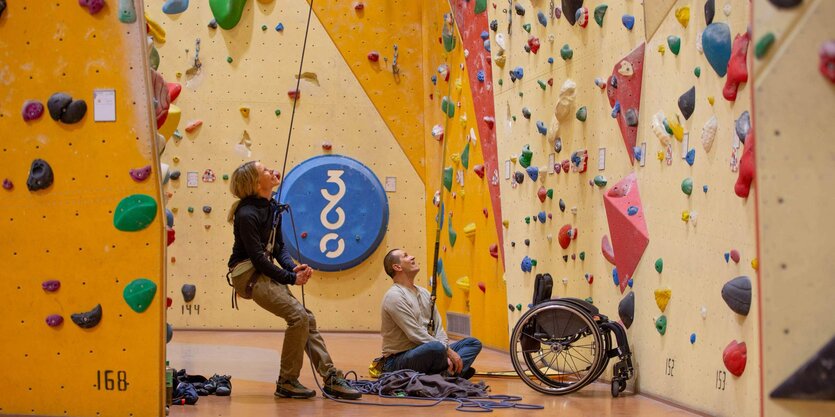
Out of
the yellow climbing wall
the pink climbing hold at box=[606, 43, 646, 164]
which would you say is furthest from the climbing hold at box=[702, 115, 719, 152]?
the yellow climbing wall

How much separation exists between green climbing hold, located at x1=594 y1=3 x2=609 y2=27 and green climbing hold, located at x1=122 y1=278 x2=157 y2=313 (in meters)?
2.96

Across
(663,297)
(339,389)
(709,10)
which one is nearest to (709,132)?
(709,10)

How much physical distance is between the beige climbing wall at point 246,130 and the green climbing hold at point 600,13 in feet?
12.3

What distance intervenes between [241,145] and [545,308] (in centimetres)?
442

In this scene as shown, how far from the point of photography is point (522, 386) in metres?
5.82

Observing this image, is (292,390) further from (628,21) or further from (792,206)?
(792,206)

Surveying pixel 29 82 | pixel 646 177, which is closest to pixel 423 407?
pixel 646 177

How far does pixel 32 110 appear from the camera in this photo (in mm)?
4219

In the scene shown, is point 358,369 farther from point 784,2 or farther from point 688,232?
point 784,2

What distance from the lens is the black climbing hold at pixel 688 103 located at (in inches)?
191

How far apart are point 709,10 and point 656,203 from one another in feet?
3.42

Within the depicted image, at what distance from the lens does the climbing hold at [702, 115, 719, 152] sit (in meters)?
4.66

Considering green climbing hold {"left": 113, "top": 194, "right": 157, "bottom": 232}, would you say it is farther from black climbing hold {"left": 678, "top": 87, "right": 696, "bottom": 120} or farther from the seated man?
black climbing hold {"left": 678, "top": 87, "right": 696, "bottom": 120}

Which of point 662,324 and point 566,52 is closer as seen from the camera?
point 662,324
